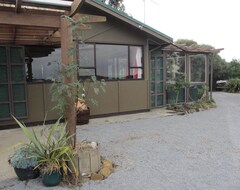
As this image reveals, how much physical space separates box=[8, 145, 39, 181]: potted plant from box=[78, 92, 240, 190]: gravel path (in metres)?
0.79

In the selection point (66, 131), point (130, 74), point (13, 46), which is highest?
point (13, 46)

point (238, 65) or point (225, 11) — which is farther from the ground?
point (225, 11)

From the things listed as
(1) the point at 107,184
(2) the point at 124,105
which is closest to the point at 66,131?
(1) the point at 107,184

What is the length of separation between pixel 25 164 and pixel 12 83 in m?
3.87

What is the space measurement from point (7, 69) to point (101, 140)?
3.27 meters

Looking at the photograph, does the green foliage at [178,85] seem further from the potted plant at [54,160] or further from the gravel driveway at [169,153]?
the potted plant at [54,160]

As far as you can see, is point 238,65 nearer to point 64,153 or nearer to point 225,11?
point 225,11

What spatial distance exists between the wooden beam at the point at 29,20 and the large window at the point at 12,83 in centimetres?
322

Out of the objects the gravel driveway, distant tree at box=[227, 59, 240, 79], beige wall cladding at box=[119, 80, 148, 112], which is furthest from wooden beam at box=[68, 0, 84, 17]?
distant tree at box=[227, 59, 240, 79]

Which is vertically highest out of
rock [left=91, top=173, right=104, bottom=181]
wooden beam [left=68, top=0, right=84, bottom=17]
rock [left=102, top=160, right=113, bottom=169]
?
wooden beam [left=68, top=0, right=84, bottom=17]

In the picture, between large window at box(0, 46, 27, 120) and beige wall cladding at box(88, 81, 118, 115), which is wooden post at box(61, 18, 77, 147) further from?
beige wall cladding at box(88, 81, 118, 115)

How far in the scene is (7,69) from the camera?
6562 millimetres

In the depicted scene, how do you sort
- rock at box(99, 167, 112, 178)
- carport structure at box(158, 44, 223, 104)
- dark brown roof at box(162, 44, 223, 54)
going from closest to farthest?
rock at box(99, 167, 112, 178), dark brown roof at box(162, 44, 223, 54), carport structure at box(158, 44, 223, 104)

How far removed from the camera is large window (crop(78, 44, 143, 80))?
7.85 metres
